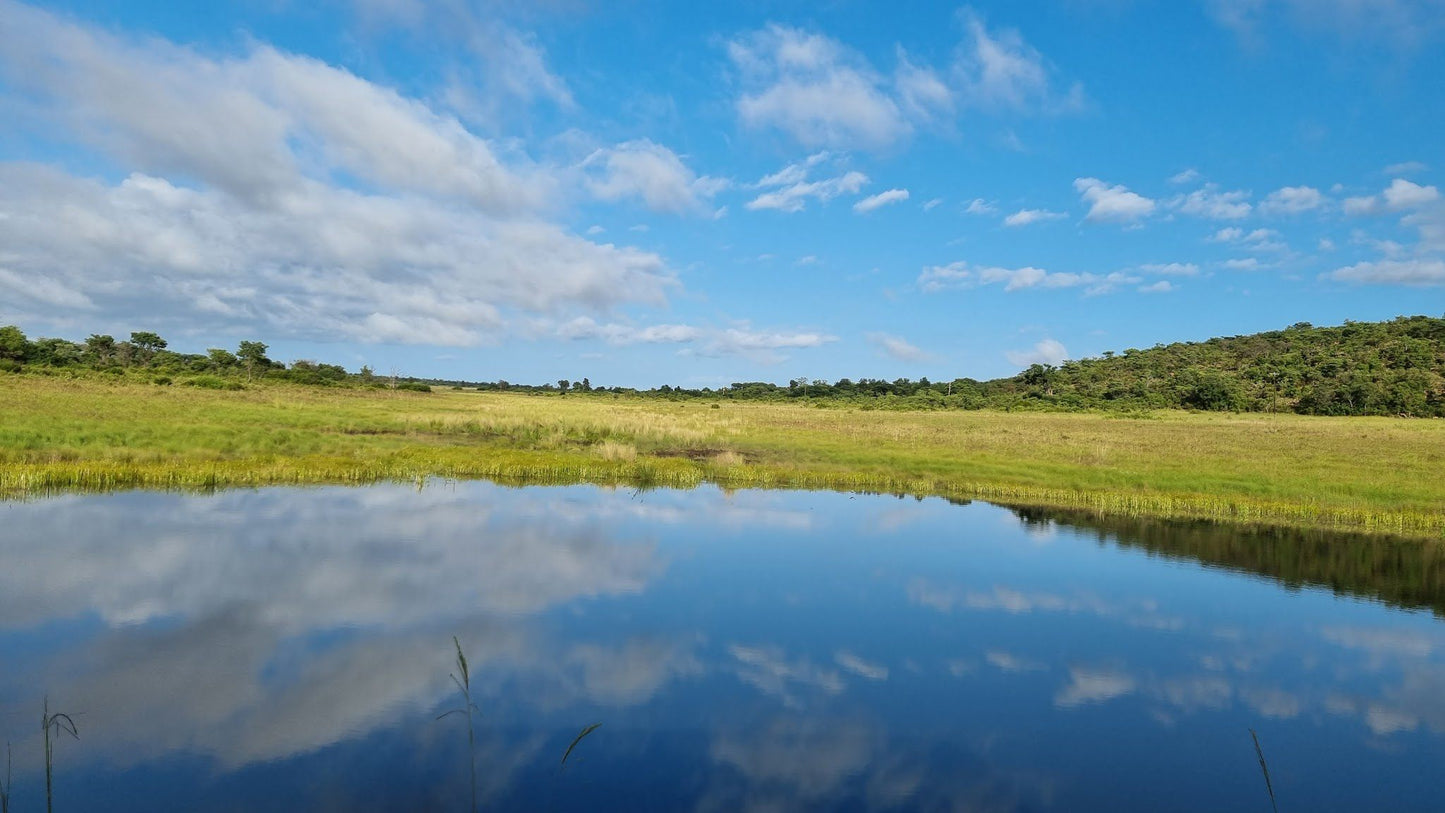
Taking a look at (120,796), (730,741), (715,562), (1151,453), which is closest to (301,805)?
(120,796)

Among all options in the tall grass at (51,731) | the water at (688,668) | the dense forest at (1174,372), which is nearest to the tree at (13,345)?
the dense forest at (1174,372)

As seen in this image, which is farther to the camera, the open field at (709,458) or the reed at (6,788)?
the open field at (709,458)

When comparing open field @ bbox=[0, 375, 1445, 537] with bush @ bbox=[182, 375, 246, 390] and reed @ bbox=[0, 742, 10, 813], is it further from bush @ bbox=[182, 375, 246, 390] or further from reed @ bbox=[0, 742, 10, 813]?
reed @ bbox=[0, 742, 10, 813]

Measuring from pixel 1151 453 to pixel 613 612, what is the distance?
1436 inches

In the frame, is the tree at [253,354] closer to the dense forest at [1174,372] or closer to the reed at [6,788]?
the dense forest at [1174,372]

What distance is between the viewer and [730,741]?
29.7ft

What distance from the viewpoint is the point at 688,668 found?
11.3m

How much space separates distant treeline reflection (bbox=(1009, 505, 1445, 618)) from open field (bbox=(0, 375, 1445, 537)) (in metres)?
2.15

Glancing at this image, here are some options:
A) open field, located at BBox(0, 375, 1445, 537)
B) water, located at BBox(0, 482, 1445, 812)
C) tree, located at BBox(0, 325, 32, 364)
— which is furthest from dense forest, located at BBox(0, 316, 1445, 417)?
water, located at BBox(0, 482, 1445, 812)

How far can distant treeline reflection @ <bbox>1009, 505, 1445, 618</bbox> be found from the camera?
56.9 ft

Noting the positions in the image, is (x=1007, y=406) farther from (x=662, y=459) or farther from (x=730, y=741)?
(x=730, y=741)

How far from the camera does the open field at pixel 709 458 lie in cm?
2525

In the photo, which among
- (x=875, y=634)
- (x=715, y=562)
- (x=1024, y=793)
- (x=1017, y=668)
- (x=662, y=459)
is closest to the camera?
(x=1024, y=793)

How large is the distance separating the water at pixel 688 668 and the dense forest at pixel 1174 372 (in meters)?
65.1
